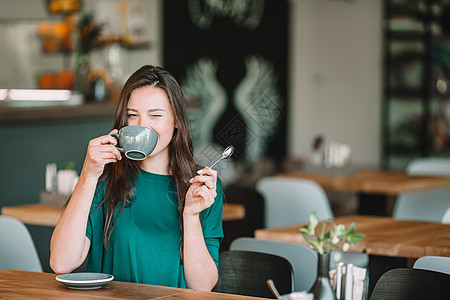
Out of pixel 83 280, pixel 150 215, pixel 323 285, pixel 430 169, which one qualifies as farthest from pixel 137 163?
pixel 430 169

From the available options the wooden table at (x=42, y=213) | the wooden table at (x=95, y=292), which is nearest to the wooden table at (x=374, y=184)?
the wooden table at (x=42, y=213)

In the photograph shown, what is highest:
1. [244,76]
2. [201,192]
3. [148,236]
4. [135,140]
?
[244,76]

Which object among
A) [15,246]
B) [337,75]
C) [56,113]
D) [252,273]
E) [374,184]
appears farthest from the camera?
[337,75]

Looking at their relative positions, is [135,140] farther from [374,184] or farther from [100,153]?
[374,184]

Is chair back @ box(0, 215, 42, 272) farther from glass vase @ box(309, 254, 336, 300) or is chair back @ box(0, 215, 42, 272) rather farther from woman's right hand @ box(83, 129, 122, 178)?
glass vase @ box(309, 254, 336, 300)

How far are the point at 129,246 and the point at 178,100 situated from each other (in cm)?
42

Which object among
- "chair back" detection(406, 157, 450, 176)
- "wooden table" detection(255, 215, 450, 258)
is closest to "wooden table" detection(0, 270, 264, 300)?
"wooden table" detection(255, 215, 450, 258)

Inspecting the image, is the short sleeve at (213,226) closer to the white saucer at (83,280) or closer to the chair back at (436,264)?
the white saucer at (83,280)

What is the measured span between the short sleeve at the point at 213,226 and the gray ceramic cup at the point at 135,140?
281mm

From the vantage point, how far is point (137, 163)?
7.21 feet

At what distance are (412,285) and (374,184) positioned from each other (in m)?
2.45

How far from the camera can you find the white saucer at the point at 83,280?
1880mm

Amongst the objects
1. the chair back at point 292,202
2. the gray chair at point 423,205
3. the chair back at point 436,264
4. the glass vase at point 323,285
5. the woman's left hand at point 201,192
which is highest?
the woman's left hand at point 201,192

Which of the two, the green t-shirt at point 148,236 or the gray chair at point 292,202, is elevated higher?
the green t-shirt at point 148,236
